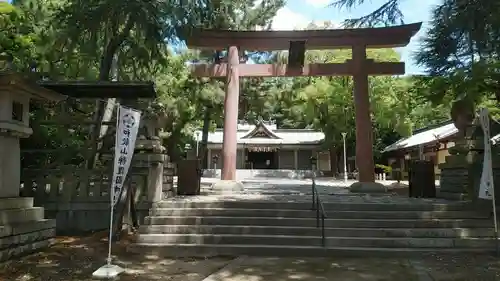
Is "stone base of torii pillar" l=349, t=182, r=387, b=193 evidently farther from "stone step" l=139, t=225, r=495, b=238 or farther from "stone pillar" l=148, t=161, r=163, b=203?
"stone pillar" l=148, t=161, r=163, b=203

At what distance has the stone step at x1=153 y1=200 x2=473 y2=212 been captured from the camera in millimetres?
8930

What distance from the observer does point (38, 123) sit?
991cm

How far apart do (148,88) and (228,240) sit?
3.84 meters

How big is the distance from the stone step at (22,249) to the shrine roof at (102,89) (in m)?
3.33

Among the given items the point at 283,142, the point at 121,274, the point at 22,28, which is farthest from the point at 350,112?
the point at 121,274

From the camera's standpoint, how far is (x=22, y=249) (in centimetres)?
705

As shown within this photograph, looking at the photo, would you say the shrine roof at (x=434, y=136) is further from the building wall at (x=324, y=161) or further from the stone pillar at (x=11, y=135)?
the stone pillar at (x=11, y=135)

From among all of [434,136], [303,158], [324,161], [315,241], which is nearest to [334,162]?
[324,161]

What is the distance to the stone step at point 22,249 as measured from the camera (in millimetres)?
6602

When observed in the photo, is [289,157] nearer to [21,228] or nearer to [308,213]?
[308,213]

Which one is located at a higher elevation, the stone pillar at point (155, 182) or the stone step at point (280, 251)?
the stone pillar at point (155, 182)

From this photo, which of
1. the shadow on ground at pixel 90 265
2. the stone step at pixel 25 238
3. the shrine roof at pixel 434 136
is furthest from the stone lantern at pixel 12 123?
the shrine roof at pixel 434 136

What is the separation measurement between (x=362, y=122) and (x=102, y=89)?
25.9 feet

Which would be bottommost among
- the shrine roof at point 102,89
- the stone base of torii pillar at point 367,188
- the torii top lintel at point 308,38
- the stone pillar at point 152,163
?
the stone base of torii pillar at point 367,188
